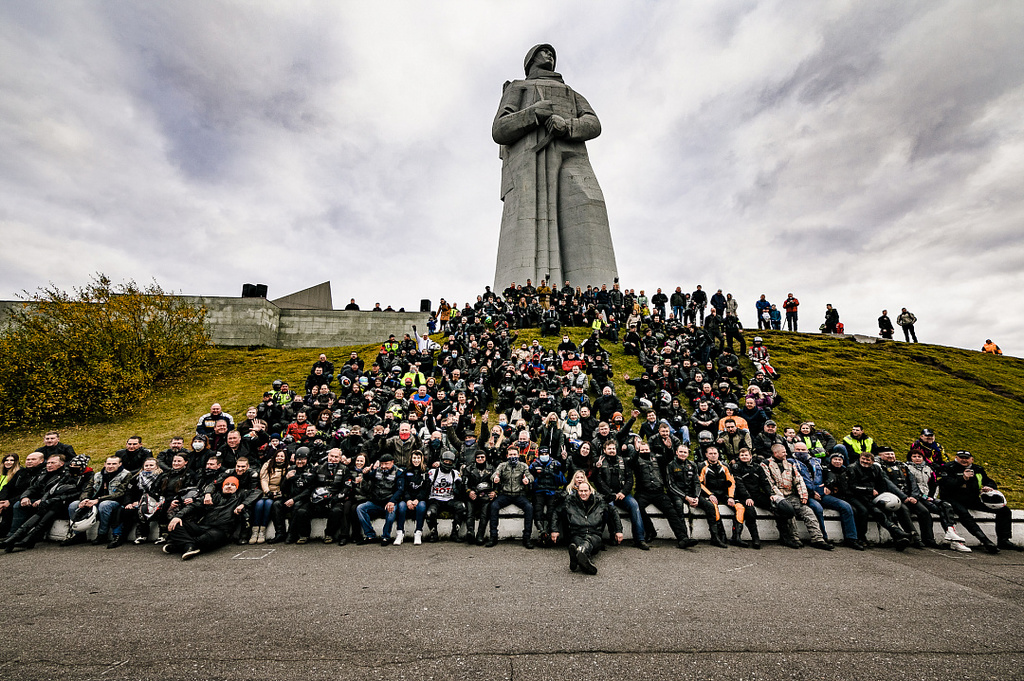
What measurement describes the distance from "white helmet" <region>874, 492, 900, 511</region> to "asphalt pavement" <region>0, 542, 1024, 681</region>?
84 cm

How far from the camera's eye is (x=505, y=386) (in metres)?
13.3

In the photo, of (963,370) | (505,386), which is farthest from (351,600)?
(963,370)

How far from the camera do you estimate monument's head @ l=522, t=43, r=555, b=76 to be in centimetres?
3055

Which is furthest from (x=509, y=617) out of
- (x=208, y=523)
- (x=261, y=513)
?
(x=208, y=523)

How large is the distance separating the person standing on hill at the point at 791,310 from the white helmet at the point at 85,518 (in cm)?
2632

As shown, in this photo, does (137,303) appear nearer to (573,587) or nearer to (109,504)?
(109,504)

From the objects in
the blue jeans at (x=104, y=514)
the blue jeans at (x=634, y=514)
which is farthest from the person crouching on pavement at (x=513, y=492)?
the blue jeans at (x=104, y=514)

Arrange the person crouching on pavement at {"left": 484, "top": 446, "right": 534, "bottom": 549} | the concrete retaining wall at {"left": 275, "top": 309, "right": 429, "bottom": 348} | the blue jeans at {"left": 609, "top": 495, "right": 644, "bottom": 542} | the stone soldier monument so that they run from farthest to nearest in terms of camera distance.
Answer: the stone soldier monument, the concrete retaining wall at {"left": 275, "top": 309, "right": 429, "bottom": 348}, the person crouching on pavement at {"left": 484, "top": 446, "right": 534, "bottom": 549}, the blue jeans at {"left": 609, "top": 495, "right": 644, "bottom": 542}

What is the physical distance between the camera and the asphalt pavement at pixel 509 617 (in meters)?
3.47

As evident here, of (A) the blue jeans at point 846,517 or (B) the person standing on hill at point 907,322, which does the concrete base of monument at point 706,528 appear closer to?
(A) the blue jeans at point 846,517

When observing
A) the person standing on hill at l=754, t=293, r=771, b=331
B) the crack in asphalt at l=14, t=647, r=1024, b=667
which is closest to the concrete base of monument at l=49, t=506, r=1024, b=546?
the crack in asphalt at l=14, t=647, r=1024, b=667

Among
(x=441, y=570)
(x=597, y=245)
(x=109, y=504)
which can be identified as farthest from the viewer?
(x=597, y=245)

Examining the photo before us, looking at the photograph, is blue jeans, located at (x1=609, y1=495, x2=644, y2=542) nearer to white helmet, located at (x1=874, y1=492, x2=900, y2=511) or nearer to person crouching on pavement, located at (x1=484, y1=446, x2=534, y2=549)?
person crouching on pavement, located at (x1=484, y1=446, x2=534, y2=549)

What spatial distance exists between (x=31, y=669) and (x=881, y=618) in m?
6.85
